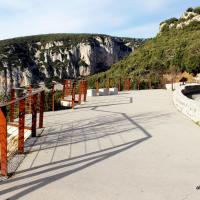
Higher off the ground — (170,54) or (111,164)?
(170,54)

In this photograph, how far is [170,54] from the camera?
184ft

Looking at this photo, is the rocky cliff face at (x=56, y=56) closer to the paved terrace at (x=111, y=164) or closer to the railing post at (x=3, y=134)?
the paved terrace at (x=111, y=164)

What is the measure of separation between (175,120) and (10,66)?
124427mm

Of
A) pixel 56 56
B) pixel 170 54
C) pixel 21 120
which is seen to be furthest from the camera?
pixel 56 56

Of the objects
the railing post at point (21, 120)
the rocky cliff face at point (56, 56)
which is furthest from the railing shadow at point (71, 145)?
the rocky cliff face at point (56, 56)

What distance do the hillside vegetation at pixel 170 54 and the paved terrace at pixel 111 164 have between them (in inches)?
1021

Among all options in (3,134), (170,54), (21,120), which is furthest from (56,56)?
(3,134)

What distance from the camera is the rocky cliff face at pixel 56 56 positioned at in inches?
5221

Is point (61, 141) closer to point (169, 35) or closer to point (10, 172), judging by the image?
point (10, 172)

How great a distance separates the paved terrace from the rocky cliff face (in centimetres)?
11827

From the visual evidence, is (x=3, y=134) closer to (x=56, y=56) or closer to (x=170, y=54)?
(x=170, y=54)

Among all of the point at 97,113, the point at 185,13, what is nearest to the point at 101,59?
the point at 185,13

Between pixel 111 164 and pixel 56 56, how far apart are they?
140m

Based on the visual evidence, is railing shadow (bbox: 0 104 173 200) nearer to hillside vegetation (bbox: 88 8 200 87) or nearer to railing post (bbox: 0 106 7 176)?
railing post (bbox: 0 106 7 176)
